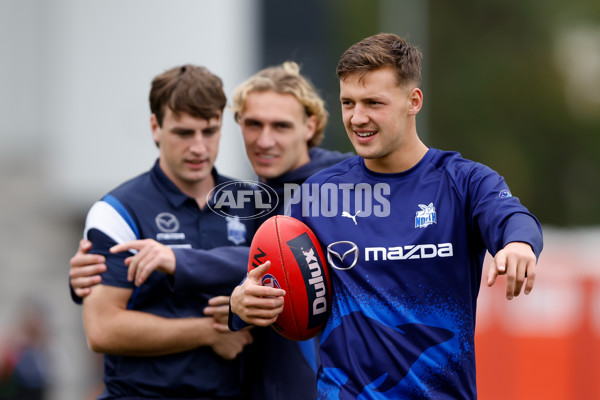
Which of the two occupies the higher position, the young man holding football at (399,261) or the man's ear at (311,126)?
the man's ear at (311,126)

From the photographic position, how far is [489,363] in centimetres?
983

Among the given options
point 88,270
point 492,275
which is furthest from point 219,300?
point 492,275

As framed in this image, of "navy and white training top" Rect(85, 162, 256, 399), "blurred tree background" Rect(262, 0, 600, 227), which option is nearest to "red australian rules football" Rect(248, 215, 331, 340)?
"navy and white training top" Rect(85, 162, 256, 399)

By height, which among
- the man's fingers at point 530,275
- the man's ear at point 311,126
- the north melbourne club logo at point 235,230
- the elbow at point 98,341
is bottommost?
the elbow at point 98,341

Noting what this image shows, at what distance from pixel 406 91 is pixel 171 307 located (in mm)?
1741

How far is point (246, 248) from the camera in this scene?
15.8 ft

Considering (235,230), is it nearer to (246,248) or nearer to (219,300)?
(246,248)

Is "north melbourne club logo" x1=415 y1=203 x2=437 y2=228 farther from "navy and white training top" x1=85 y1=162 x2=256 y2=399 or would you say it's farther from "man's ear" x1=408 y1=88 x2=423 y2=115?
"navy and white training top" x1=85 y1=162 x2=256 y2=399

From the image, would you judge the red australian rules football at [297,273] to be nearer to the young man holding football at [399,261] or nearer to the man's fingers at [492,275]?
the young man holding football at [399,261]

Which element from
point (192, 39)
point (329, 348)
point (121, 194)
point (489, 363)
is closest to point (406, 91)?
point (329, 348)

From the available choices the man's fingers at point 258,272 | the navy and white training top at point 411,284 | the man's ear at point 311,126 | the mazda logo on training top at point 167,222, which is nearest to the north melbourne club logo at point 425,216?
the navy and white training top at point 411,284

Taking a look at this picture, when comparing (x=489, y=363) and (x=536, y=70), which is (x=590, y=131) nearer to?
(x=536, y=70)

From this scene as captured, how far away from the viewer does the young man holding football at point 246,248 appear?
14.9 feet

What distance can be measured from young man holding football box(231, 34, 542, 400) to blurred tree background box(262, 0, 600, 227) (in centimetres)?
2927
